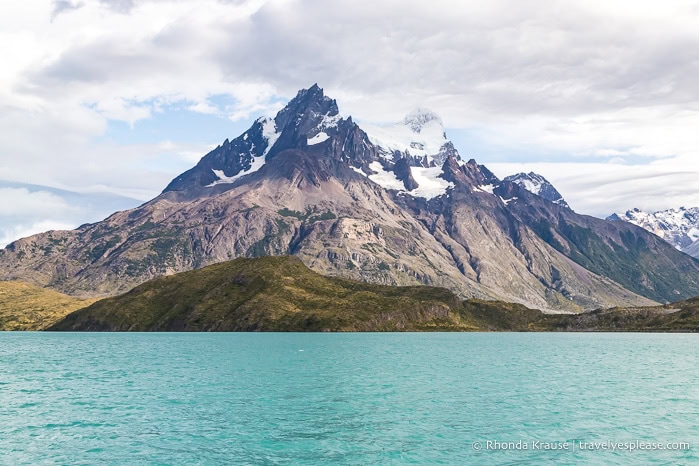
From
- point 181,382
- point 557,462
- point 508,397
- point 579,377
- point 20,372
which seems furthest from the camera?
point 20,372

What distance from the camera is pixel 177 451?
61.2m

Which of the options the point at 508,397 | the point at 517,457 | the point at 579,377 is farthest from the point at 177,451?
the point at 579,377

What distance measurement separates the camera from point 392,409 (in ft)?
282

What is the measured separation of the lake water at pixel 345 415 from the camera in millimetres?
60406

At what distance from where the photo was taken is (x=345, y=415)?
81.0 meters

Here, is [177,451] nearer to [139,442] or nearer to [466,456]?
[139,442]

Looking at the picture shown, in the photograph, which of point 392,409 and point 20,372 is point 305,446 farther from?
point 20,372

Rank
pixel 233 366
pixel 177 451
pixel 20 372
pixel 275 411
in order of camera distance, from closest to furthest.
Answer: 1. pixel 177 451
2. pixel 275 411
3. pixel 20 372
4. pixel 233 366

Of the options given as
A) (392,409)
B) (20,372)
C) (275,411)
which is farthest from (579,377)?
(20,372)

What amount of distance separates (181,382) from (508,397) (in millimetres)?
59128

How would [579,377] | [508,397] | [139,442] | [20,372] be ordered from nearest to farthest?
[139,442] < [508,397] < [579,377] < [20,372]

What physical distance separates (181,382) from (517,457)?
7589cm

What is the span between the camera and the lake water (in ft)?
198

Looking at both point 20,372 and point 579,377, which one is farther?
point 20,372
